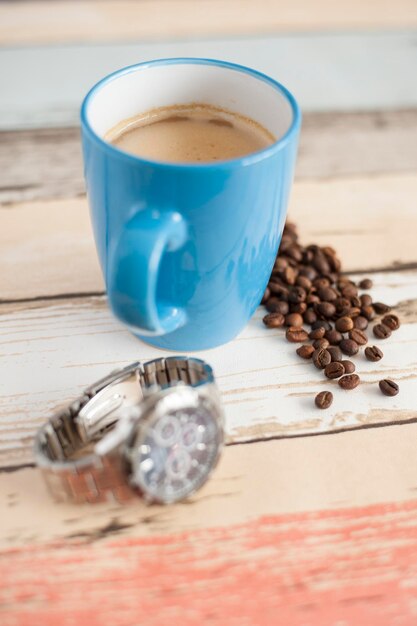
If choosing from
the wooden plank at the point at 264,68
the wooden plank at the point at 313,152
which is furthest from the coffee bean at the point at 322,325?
the wooden plank at the point at 264,68

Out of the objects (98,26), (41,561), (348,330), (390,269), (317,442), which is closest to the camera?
(41,561)

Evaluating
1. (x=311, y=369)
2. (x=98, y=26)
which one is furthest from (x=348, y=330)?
(x=98, y=26)

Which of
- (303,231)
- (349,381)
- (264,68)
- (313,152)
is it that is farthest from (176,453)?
(264,68)

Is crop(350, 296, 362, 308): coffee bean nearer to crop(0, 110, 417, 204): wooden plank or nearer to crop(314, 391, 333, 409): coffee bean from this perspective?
crop(314, 391, 333, 409): coffee bean

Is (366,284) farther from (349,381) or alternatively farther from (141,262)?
(141,262)

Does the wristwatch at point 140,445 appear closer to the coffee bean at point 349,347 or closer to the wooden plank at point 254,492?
the wooden plank at point 254,492

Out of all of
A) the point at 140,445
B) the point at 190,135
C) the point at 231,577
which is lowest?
the point at 231,577

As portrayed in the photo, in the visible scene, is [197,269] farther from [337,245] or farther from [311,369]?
[337,245]
